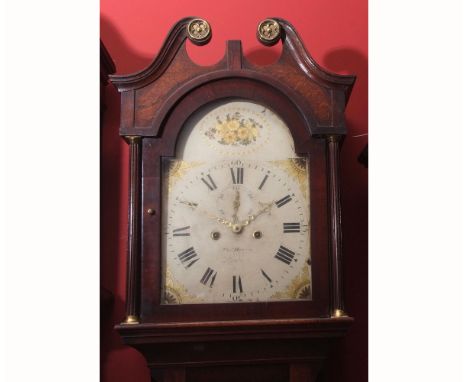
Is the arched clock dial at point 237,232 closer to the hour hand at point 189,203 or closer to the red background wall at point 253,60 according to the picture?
the hour hand at point 189,203

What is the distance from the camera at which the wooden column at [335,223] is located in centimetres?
120

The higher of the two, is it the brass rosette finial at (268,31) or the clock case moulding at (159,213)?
the brass rosette finial at (268,31)

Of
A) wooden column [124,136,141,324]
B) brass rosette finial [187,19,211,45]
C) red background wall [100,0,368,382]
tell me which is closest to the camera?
wooden column [124,136,141,324]

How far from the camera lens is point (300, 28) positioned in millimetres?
1663

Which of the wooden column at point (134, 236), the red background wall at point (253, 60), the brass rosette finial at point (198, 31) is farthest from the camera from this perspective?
the red background wall at point (253, 60)

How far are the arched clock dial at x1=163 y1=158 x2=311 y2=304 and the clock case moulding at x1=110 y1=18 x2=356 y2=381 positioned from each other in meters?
0.02

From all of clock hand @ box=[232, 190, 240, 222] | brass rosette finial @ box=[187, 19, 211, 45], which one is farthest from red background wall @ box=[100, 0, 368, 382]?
clock hand @ box=[232, 190, 240, 222]

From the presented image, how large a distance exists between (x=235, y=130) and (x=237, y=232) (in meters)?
0.23

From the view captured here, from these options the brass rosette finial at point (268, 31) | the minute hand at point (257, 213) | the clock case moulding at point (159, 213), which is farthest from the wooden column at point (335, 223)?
the brass rosette finial at point (268, 31)

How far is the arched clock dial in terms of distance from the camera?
1204 mm

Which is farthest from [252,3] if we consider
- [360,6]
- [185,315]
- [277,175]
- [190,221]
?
[185,315]

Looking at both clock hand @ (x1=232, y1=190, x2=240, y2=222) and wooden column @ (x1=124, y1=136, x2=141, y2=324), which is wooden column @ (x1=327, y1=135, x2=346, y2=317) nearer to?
clock hand @ (x1=232, y1=190, x2=240, y2=222)

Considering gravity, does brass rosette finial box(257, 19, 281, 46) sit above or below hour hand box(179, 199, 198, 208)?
above

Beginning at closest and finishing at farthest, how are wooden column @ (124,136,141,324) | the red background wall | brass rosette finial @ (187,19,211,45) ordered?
wooden column @ (124,136,141,324)
brass rosette finial @ (187,19,211,45)
the red background wall
